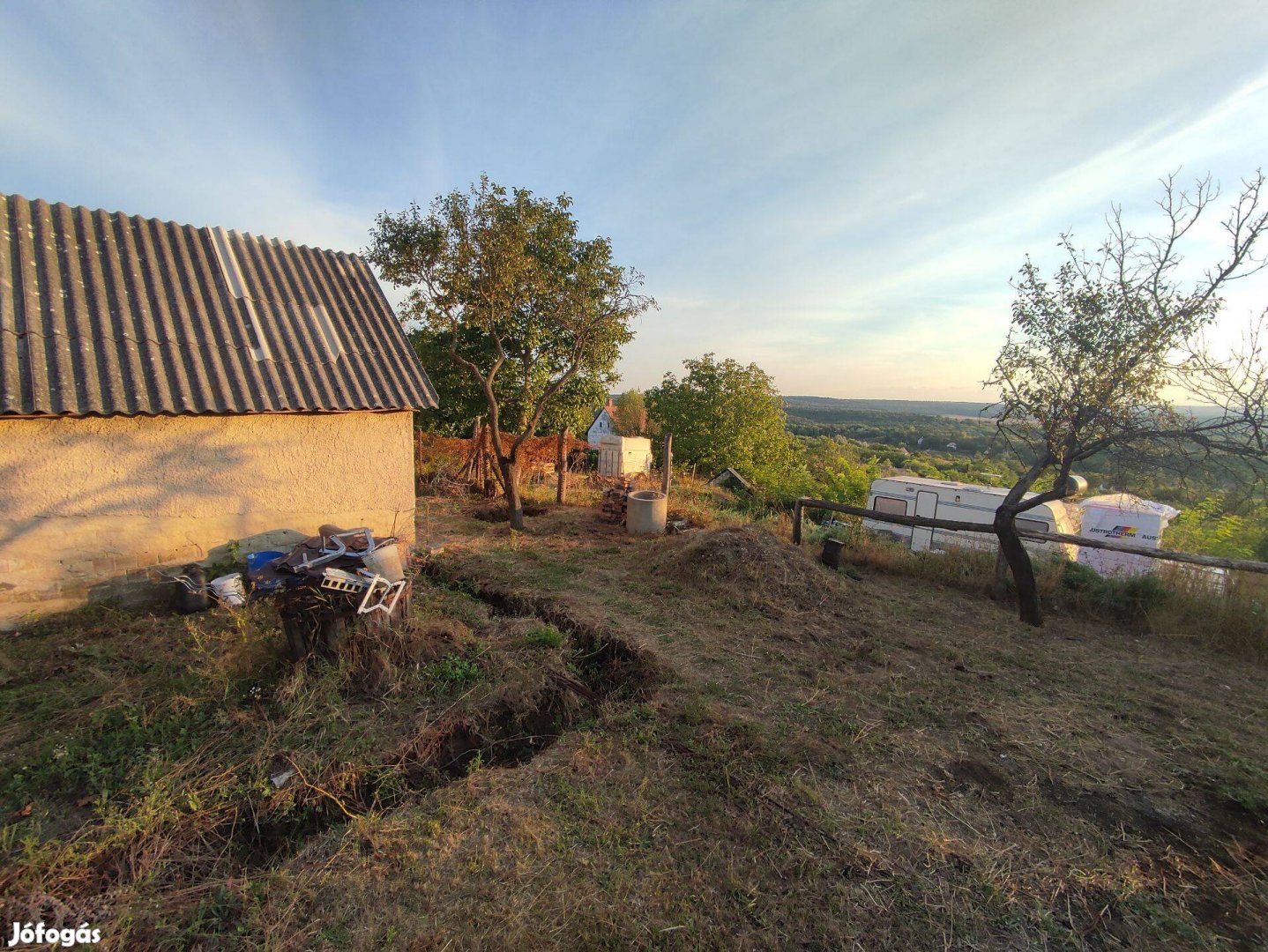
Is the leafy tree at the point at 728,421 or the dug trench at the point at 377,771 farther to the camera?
the leafy tree at the point at 728,421

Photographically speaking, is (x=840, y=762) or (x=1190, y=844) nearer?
(x=1190, y=844)

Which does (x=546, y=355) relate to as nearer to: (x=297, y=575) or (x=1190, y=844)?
(x=297, y=575)

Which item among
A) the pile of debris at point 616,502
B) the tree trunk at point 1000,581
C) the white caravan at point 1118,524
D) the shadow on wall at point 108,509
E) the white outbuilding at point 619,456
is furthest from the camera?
the white outbuilding at point 619,456

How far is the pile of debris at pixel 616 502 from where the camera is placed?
32.0 ft

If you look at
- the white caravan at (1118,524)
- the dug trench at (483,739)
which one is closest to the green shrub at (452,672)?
the dug trench at (483,739)

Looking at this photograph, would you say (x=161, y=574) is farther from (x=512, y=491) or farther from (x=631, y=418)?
(x=631, y=418)

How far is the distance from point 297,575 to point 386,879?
2.18 m

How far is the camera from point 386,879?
89.6 inches

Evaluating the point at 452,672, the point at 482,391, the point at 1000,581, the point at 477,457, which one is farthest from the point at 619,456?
the point at 452,672

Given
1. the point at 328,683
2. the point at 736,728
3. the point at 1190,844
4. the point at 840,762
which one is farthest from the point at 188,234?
the point at 1190,844

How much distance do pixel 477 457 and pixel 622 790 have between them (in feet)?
32.7

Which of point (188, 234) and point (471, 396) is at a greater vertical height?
point (188, 234)

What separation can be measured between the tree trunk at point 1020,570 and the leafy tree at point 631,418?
901 inches

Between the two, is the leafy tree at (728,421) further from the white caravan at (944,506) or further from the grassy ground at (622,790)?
the grassy ground at (622,790)
